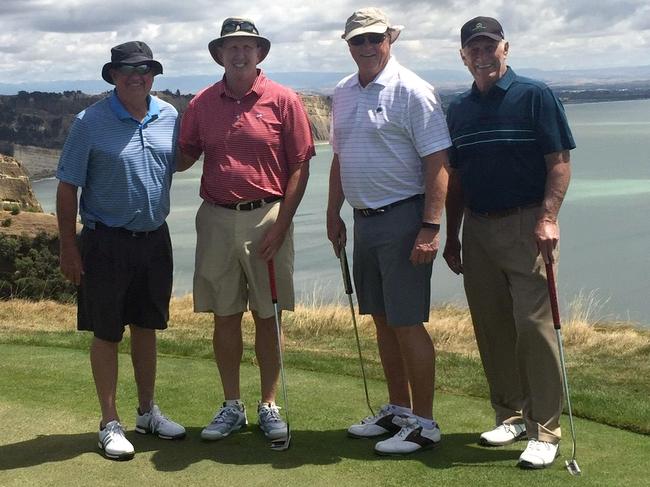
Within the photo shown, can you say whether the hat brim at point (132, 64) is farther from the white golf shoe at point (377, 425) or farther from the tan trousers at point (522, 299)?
the white golf shoe at point (377, 425)

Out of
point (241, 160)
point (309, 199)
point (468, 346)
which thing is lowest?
point (309, 199)

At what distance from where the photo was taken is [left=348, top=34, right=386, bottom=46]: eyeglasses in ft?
15.3

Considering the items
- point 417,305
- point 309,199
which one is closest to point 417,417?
point 417,305

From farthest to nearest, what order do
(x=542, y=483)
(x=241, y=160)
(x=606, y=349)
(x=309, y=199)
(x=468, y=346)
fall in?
(x=309, y=199) → (x=468, y=346) → (x=606, y=349) → (x=241, y=160) → (x=542, y=483)

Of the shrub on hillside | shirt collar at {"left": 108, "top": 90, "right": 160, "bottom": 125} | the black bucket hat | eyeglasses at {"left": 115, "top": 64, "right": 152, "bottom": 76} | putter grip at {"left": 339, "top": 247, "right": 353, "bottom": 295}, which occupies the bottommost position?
the shrub on hillside

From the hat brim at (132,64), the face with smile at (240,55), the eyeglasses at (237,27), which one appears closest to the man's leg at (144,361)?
the hat brim at (132,64)

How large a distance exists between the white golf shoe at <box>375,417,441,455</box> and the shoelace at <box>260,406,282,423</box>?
622mm

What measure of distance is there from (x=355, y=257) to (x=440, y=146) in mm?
755

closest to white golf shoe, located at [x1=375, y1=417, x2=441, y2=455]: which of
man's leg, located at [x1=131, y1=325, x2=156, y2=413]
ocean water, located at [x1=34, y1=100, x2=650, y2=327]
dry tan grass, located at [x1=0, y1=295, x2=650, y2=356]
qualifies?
man's leg, located at [x1=131, y1=325, x2=156, y2=413]

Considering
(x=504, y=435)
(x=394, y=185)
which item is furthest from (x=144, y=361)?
(x=504, y=435)

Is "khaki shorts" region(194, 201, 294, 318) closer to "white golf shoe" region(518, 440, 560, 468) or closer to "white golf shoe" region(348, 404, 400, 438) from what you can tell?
"white golf shoe" region(348, 404, 400, 438)

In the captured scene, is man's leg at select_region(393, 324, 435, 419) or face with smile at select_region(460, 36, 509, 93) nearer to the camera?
face with smile at select_region(460, 36, 509, 93)

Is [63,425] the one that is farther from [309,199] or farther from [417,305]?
[309,199]

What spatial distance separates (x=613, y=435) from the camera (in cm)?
492
